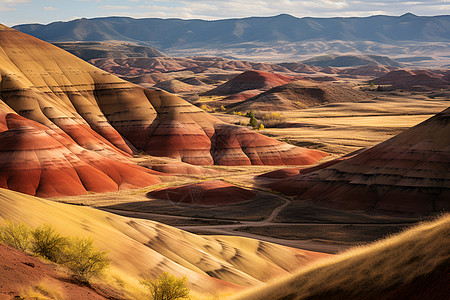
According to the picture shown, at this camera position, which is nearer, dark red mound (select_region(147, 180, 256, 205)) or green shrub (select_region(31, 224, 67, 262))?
green shrub (select_region(31, 224, 67, 262))

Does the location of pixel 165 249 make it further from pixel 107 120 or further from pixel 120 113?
pixel 120 113

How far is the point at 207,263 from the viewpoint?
3519 centimetres

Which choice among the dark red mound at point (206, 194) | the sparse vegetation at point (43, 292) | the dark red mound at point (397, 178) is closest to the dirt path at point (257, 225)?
the dark red mound at point (397, 178)

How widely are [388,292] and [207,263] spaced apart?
1907 centimetres

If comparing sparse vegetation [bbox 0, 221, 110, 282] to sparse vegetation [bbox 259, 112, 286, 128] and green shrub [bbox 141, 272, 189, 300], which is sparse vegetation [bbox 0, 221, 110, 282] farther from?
sparse vegetation [bbox 259, 112, 286, 128]

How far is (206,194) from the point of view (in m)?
74.3

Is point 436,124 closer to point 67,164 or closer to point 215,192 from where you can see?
point 215,192

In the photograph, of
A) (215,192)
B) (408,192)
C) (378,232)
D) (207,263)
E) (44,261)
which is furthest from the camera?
(215,192)

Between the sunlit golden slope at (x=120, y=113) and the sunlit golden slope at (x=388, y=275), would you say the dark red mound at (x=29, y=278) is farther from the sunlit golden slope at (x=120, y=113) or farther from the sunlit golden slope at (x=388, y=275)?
the sunlit golden slope at (x=120, y=113)

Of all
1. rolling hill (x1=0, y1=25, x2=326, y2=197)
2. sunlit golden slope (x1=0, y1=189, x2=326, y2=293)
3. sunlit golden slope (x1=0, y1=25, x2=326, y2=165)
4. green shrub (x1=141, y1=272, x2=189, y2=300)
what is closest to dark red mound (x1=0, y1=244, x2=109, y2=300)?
green shrub (x1=141, y1=272, x2=189, y2=300)

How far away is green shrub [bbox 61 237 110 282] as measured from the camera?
77.7ft

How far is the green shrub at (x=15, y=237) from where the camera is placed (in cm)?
2348

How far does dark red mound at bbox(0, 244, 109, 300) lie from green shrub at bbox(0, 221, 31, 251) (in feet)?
3.37

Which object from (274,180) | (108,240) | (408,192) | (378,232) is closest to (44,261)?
(108,240)
